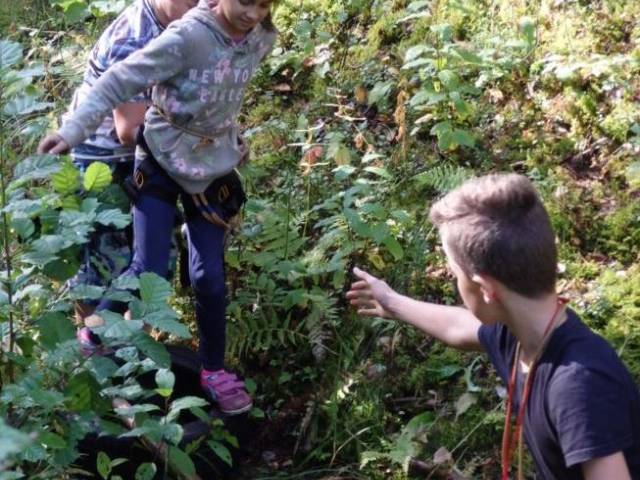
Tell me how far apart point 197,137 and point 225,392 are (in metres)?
1.19

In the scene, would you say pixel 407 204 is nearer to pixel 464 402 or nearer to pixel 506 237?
pixel 464 402

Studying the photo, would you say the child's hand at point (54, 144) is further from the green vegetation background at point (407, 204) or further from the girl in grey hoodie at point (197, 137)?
the green vegetation background at point (407, 204)

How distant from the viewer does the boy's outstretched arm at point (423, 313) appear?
11.0ft

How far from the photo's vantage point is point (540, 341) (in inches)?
110

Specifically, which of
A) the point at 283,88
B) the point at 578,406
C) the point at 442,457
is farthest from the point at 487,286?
the point at 283,88

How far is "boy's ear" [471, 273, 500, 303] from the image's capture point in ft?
9.17

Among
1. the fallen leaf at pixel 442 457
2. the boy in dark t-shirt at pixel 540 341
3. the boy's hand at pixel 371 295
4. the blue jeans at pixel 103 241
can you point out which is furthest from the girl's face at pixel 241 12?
the fallen leaf at pixel 442 457

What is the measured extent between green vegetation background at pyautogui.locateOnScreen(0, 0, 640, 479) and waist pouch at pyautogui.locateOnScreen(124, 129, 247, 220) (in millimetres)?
539

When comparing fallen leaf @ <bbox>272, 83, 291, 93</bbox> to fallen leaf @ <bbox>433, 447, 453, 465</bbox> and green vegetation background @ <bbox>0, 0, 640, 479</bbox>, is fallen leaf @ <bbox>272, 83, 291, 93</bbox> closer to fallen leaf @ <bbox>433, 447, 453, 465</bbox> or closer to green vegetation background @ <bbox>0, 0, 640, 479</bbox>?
green vegetation background @ <bbox>0, 0, 640, 479</bbox>

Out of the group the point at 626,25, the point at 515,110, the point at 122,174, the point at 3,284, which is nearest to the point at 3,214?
the point at 3,284

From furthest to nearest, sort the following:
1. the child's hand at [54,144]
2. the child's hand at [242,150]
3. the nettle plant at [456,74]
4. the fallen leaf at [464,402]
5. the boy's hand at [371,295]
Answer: the nettle plant at [456,74] < the child's hand at [242,150] < the fallen leaf at [464,402] < the child's hand at [54,144] < the boy's hand at [371,295]

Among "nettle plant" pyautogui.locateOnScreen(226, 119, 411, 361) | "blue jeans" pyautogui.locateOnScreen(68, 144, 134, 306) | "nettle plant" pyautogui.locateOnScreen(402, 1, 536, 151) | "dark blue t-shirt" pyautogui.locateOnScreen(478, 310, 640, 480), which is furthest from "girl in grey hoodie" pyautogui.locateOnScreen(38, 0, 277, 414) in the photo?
"dark blue t-shirt" pyautogui.locateOnScreen(478, 310, 640, 480)

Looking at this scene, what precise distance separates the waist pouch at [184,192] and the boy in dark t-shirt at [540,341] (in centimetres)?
160

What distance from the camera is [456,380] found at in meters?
4.51
